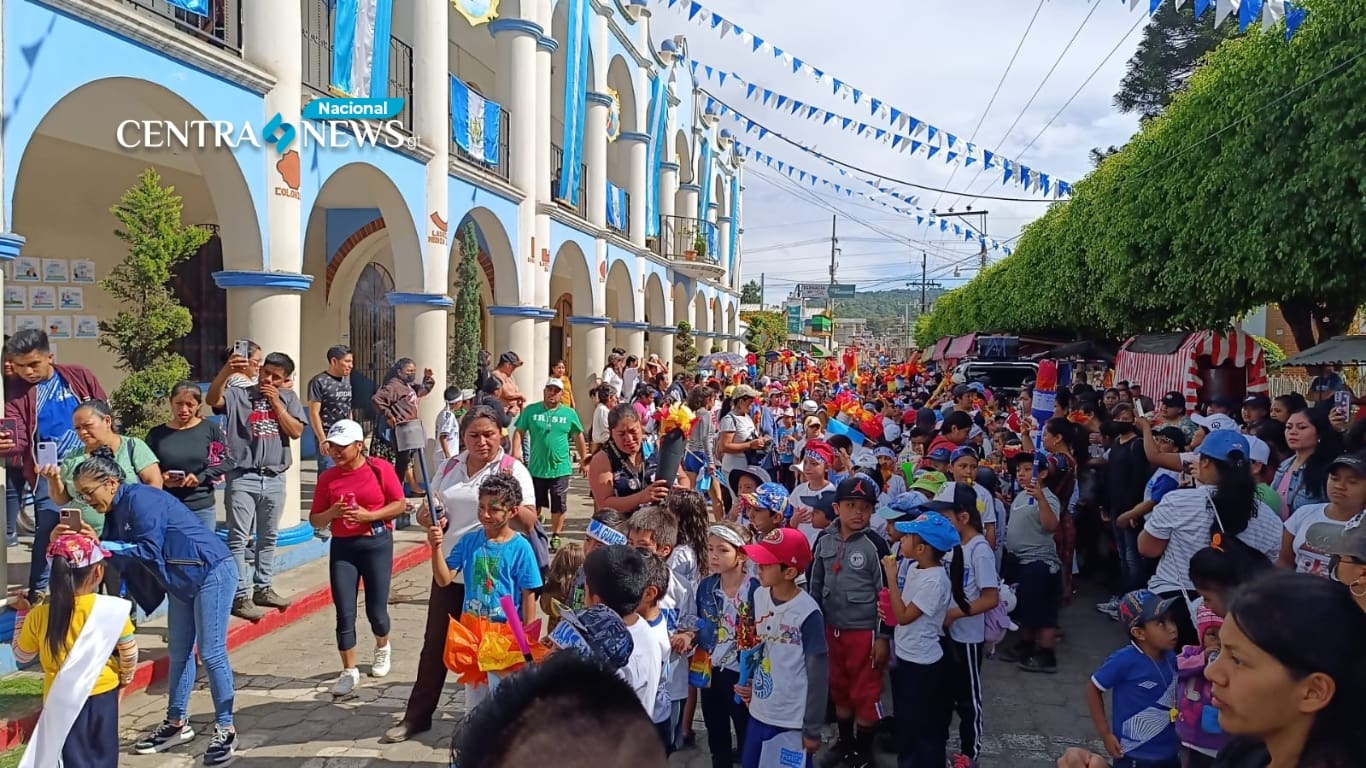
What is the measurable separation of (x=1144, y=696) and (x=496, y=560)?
2750 mm

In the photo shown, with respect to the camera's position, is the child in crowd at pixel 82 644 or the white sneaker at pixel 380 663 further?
the white sneaker at pixel 380 663

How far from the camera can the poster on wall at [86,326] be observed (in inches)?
409

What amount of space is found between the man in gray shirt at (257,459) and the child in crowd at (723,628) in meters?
3.85

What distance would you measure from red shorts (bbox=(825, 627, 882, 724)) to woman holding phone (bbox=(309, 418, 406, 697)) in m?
2.63

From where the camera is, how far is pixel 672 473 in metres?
6.02

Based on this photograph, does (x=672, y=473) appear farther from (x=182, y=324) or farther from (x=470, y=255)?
(x=470, y=255)

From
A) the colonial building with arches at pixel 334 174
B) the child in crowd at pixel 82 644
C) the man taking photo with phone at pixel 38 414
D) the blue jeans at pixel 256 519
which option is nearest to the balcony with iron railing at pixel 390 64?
the colonial building with arches at pixel 334 174

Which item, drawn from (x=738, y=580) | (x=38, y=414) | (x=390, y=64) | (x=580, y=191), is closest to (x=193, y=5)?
(x=38, y=414)

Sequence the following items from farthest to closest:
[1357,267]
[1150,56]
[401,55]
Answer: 1. [1150,56]
2. [401,55]
3. [1357,267]

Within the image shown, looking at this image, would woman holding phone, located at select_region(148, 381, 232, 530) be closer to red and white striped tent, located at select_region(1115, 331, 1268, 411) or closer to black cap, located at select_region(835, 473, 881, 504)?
black cap, located at select_region(835, 473, 881, 504)

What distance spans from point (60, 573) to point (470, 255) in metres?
10.8

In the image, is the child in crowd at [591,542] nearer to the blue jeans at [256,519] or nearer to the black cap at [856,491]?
the black cap at [856,491]

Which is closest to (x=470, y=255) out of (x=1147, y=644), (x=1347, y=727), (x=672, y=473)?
(x=672, y=473)

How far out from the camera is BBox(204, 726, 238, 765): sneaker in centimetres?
429
